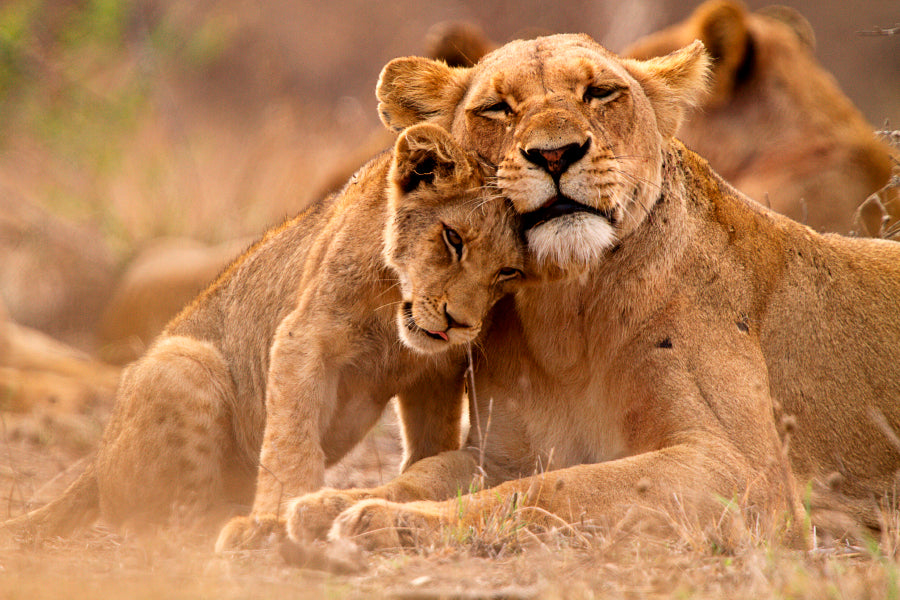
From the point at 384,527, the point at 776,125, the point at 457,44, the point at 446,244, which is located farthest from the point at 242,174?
the point at 384,527

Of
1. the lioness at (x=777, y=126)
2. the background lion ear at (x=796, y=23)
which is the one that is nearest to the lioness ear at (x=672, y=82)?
the lioness at (x=777, y=126)

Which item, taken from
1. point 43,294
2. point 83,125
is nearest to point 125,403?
point 43,294

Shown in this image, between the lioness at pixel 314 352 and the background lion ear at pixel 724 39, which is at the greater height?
the background lion ear at pixel 724 39

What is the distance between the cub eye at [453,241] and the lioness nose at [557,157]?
15.7 inches

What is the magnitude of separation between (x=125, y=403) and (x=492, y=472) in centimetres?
159

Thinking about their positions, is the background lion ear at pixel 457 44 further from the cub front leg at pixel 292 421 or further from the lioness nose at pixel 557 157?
the lioness nose at pixel 557 157

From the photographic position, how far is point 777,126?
7.74m

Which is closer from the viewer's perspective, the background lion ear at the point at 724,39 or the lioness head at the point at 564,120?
the lioness head at the point at 564,120

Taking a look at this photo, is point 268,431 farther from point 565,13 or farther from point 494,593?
point 565,13

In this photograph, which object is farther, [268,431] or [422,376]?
[422,376]

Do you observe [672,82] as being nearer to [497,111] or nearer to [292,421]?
[497,111]

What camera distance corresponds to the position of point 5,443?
6477 millimetres

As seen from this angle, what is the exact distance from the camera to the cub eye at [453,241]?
3.68 meters

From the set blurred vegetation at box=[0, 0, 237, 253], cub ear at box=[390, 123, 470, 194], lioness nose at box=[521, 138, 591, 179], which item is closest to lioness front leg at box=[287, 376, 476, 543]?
cub ear at box=[390, 123, 470, 194]
